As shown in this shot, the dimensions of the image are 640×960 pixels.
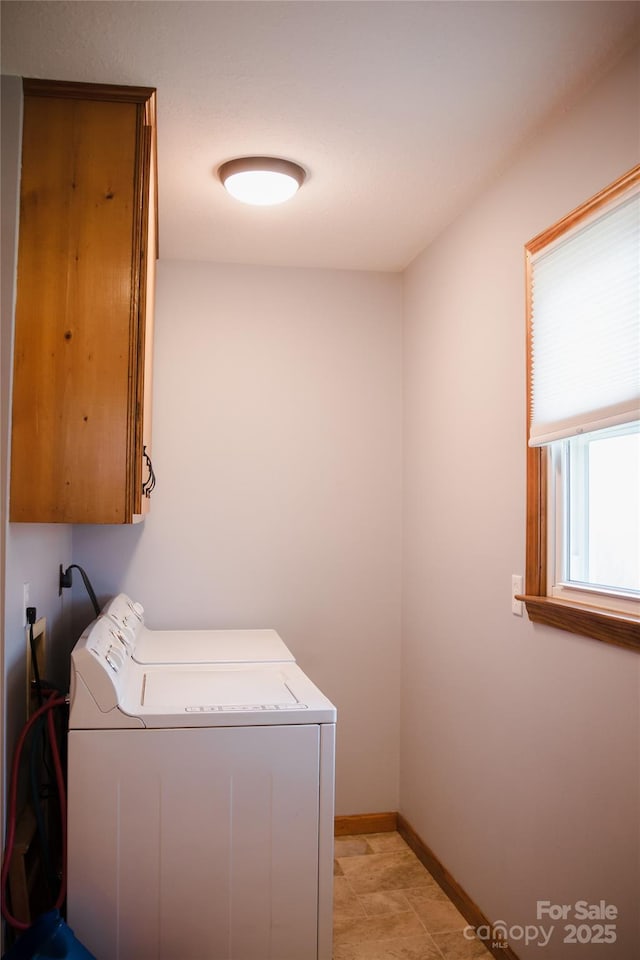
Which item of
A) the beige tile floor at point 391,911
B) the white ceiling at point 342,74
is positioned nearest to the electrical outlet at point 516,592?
the beige tile floor at point 391,911

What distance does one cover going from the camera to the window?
73.1 inches

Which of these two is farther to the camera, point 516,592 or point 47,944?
point 516,592

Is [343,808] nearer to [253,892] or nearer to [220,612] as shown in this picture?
[220,612]

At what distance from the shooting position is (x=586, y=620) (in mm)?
1957

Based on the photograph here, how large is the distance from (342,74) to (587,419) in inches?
43.1

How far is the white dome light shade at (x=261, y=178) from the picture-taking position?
2.52m

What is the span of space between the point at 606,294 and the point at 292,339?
185 centimetres

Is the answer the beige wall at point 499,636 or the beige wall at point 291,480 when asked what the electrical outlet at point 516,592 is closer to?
the beige wall at point 499,636

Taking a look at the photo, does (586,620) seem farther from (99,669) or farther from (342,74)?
(342,74)

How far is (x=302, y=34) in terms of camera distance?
1.83 metres

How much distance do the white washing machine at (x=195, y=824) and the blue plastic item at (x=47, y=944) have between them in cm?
21

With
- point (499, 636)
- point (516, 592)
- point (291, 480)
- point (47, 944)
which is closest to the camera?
point (47, 944)

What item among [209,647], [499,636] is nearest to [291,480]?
[209,647]

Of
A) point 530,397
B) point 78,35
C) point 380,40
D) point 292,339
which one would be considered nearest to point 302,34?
point 380,40
